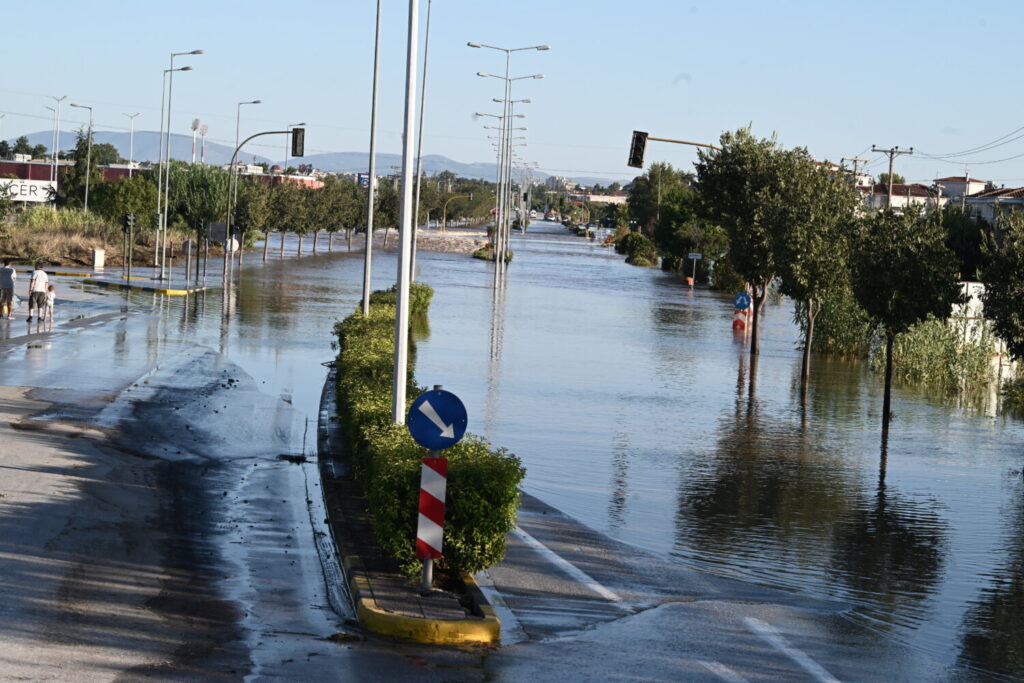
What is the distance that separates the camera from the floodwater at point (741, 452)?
38.0 feet

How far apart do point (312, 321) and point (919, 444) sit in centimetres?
2095

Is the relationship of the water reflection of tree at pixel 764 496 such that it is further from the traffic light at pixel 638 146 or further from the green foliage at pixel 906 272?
the traffic light at pixel 638 146

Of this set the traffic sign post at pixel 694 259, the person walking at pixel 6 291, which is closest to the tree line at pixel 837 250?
Result: the person walking at pixel 6 291

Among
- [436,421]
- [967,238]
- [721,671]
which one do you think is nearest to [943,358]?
[436,421]

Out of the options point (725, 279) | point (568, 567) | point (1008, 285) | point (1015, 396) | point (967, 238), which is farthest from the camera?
point (725, 279)

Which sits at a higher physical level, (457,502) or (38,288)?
(38,288)

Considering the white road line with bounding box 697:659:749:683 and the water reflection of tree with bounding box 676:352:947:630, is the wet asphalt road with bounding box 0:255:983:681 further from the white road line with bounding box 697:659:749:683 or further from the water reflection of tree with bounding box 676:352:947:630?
the water reflection of tree with bounding box 676:352:947:630

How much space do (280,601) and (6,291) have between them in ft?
80.9

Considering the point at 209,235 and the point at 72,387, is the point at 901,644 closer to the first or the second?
the point at 72,387

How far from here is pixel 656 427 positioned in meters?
21.0

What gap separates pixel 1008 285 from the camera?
17.7m

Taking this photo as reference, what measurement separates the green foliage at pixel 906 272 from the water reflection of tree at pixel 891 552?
6.54 m

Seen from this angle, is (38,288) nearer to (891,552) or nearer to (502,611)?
(891,552)

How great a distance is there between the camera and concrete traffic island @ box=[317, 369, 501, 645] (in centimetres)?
873
